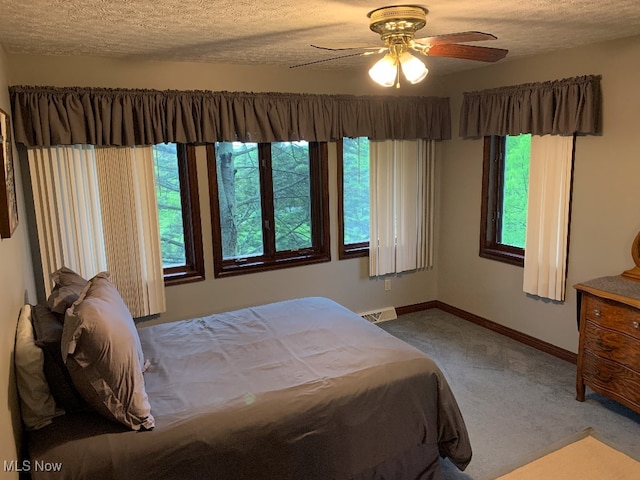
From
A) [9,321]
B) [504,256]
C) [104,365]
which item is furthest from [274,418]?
[504,256]

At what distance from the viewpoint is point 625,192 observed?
10.5 ft

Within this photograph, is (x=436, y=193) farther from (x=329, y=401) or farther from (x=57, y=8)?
(x=57, y=8)

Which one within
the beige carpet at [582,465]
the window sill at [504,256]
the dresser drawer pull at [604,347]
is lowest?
the beige carpet at [582,465]

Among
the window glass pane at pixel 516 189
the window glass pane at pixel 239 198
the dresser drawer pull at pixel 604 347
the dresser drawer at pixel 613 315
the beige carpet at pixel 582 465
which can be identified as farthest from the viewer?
the window glass pane at pixel 516 189

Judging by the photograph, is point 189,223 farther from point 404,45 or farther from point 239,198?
point 404,45

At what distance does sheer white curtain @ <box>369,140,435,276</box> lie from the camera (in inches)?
171

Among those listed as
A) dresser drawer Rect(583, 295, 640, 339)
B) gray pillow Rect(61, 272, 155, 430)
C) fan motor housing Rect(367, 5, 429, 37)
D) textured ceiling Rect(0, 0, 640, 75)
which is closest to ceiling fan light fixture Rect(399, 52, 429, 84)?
fan motor housing Rect(367, 5, 429, 37)

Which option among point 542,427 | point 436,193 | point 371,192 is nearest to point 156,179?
point 371,192

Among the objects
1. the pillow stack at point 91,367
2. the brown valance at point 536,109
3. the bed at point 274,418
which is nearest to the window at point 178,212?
the bed at point 274,418

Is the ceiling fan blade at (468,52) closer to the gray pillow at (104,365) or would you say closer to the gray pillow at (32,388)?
the gray pillow at (104,365)

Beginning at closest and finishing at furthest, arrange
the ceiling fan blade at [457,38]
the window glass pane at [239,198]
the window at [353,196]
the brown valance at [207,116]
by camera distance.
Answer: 1. the ceiling fan blade at [457,38]
2. the brown valance at [207,116]
3. the window glass pane at [239,198]
4. the window at [353,196]

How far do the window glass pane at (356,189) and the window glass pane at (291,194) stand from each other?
0.36 meters

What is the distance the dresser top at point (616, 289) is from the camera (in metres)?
2.75

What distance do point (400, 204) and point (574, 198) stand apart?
1474 mm
